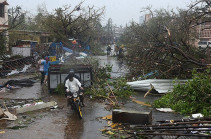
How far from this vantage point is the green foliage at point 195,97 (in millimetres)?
8625

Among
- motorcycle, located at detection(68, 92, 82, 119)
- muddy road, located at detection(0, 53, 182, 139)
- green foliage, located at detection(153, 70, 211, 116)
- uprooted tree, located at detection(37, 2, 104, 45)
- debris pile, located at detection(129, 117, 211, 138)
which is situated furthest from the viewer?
uprooted tree, located at detection(37, 2, 104, 45)

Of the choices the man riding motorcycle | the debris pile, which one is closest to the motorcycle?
the man riding motorcycle

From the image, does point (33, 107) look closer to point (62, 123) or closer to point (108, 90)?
point (62, 123)

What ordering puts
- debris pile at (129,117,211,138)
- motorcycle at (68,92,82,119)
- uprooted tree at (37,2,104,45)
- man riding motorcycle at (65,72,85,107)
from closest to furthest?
1. debris pile at (129,117,211,138)
2. motorcycle at (68,92,82,119)
3. man riding motorcycle at (65,72,85,107)
4. uprooted tree at (37,2,104,45)

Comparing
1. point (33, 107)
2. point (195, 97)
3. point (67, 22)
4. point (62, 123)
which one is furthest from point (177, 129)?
point (67, 22)

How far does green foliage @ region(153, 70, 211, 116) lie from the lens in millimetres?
8625

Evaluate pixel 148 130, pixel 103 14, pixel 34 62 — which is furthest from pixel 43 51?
pixel 148 130

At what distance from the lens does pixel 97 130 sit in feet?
25.1

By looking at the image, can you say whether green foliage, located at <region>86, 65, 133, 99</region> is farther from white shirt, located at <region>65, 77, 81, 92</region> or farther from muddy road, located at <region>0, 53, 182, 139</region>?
white shirt, located at <region>65, 77, 81, 92</region>

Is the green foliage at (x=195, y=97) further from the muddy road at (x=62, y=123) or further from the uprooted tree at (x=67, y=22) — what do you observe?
the uprooted tree at (x=67, y=22)

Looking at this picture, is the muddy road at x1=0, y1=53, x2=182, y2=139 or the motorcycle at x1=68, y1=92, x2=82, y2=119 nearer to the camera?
the muddy road at x1=0, y1=53, x2=182, y2=139

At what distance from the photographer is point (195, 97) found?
890 cm

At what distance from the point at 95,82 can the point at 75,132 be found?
6535 mm

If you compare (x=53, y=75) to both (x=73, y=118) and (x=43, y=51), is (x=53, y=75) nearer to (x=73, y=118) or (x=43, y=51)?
(x=73, y=118)
